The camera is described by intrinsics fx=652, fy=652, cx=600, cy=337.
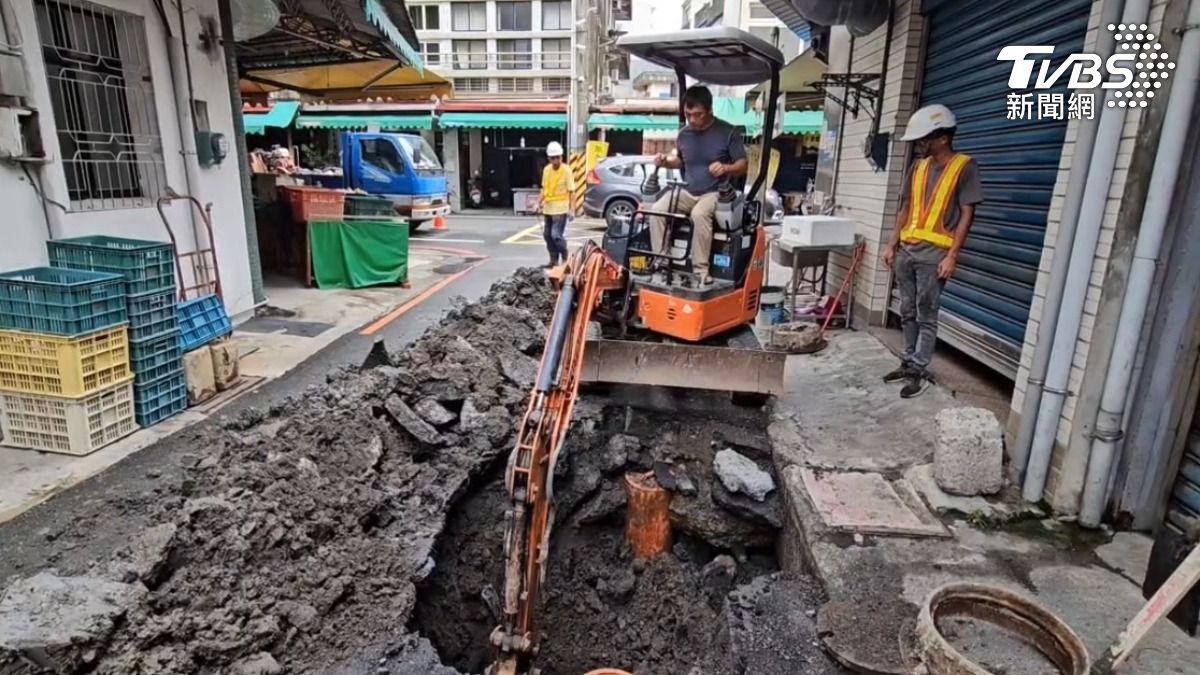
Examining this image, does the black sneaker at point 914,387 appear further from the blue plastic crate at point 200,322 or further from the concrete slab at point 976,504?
the blue plastic crate at point 200,322

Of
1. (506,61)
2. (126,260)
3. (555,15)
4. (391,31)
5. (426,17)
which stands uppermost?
(426,17)

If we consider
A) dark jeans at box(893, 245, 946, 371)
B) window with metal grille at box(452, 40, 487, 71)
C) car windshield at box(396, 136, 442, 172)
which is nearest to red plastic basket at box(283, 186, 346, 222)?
car windshield at box(396, 136, 442, 172)

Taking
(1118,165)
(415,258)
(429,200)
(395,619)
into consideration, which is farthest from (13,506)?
(429,200)

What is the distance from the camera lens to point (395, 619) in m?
2.78

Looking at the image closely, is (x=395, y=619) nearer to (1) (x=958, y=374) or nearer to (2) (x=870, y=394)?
(2) (x=870, y=394)

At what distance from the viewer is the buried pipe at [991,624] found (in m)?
2.03

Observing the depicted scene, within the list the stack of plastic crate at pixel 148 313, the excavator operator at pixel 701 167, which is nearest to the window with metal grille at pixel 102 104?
the stack of plastic crate at pixel 148 313

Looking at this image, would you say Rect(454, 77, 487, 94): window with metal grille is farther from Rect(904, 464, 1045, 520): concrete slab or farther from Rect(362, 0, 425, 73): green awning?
Rect(904, 464, 1045, 520): concrete slab

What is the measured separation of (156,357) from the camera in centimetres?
454

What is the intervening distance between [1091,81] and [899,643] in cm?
269

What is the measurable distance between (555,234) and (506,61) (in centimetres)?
2628

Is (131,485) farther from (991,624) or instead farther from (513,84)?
(513,84)

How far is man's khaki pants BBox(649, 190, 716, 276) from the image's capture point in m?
4.41

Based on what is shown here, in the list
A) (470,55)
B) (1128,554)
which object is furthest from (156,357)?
(470,55)
